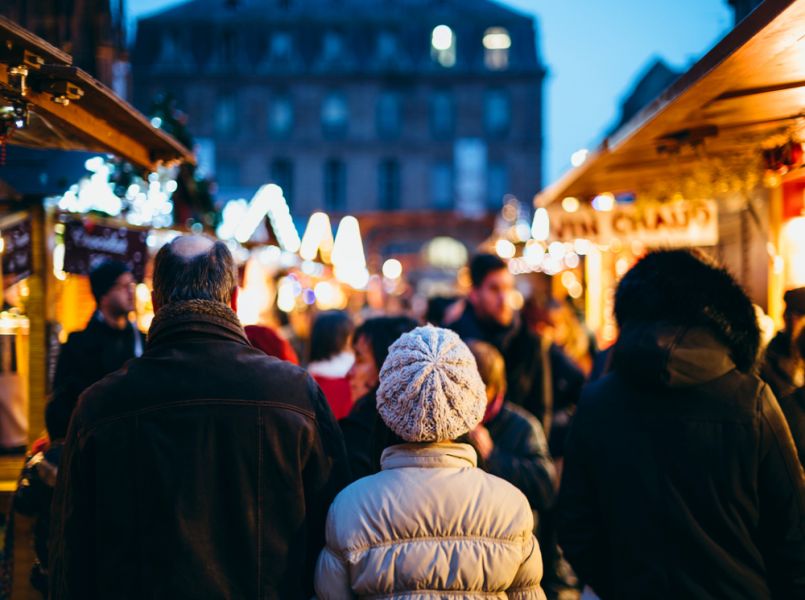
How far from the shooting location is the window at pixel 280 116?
42.9 m

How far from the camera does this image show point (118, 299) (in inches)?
171

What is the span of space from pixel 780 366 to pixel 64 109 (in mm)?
3038

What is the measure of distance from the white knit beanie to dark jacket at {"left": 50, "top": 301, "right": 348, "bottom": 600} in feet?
→ 0.98

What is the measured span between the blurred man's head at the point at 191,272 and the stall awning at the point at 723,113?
1885 millimetres

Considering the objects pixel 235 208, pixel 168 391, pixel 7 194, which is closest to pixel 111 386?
pixel 168 391

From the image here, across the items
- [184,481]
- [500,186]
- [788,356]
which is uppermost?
[500,186]

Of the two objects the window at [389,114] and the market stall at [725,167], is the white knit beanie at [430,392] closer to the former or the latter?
the market stall at [725,167]

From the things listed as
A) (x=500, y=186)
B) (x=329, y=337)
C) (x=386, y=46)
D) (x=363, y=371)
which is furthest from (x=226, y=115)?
(x=363, y=371)

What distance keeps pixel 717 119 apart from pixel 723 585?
2483 mm

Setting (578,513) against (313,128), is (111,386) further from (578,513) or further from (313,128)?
(313,128)

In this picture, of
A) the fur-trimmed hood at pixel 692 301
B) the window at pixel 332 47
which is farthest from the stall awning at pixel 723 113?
the window at pixel 332 47

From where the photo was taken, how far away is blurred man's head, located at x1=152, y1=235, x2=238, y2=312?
230 centimetres

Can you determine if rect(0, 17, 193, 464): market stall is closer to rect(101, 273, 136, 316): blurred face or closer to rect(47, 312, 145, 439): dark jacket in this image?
rect(101, 273, 136, 316): blurred face

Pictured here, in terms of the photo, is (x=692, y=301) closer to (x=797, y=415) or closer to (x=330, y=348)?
(x=797, y=415)
